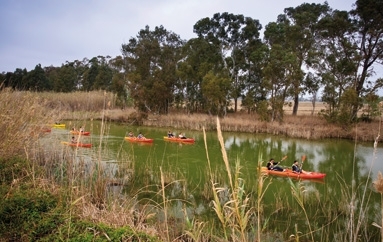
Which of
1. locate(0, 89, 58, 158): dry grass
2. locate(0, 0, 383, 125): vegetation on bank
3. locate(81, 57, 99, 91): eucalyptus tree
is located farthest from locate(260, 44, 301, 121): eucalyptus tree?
locate(81, 57, 99, 91): eucalyptus tree

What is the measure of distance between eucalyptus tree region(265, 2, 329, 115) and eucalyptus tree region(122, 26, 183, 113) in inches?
355

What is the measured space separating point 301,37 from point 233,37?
5.77 meters

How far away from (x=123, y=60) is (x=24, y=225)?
3152 centimetres

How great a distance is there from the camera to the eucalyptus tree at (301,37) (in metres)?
21.9

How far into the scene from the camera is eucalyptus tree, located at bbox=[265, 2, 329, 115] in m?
21.9

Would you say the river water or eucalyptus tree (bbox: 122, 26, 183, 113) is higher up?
eucalyptus tree (bbox: 122, 26, 183, 113)

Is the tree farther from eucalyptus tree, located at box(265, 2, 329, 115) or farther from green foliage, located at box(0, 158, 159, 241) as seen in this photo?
green foliage, located at box(0, 158, 159, 241)

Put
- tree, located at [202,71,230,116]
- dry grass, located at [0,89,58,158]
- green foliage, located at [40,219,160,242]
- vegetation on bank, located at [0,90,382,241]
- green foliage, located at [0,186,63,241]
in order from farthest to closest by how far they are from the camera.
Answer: tree, located at [202,71,230,116], dry grass, located at [0,89,58,158], green foliage, located at [0,186,63,241], green foliage, located at [40,219,160,242], vegetation on bank, located at [0,90,382,241]

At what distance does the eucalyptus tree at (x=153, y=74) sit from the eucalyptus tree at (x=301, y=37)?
29.6ft

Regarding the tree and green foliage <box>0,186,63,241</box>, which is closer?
green foliage <box>0,186,63,241</box>

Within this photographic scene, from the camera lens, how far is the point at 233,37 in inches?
1052

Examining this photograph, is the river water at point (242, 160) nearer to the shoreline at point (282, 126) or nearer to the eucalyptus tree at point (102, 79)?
the shoreline at point (282, 126)

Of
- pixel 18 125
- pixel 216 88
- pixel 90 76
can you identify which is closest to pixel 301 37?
pixel 216 88

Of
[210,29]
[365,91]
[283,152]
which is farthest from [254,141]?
[210,29]
